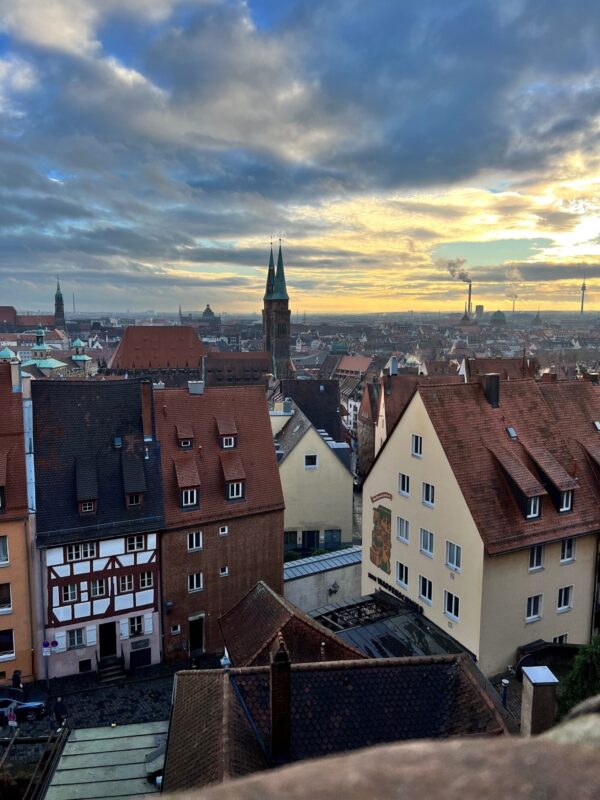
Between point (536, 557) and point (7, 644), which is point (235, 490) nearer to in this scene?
point (7, 644)

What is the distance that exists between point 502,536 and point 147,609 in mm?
16515

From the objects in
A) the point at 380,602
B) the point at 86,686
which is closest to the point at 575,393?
the point at 380,602

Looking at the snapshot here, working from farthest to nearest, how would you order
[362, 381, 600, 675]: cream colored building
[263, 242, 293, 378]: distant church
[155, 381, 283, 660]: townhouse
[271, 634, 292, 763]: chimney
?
[263, 242, 293, 378]: distant church
[155, 381, 283, 660]: townhouse
[362, 381, 600, 675]: cream colored building
[271, 634, 292, 763]: chimney

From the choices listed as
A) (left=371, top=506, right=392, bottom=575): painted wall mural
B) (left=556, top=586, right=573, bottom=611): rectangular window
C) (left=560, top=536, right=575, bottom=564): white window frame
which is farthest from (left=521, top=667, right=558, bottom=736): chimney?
(left=371, top=506, right=392, bottom=575): painted wall mural

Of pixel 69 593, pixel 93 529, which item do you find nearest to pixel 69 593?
pixel 69 593

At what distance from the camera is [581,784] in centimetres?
180

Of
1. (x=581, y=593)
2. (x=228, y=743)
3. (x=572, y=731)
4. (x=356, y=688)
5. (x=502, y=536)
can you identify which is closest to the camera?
(x=572, y=731)

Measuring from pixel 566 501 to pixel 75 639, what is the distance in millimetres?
21935

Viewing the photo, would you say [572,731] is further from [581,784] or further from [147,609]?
[147,609]

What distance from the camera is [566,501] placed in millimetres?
25000

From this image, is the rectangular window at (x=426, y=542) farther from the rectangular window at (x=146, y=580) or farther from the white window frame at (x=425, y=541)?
→ the rectangular window at (x=146, y=580)

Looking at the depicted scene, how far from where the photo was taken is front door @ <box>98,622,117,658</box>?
28750mm

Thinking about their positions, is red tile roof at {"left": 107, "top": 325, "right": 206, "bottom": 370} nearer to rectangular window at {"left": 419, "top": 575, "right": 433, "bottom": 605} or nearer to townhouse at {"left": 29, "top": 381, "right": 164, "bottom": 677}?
townhouse at {"left": 29, "top": 381, "right": 164, "bottom": 677}

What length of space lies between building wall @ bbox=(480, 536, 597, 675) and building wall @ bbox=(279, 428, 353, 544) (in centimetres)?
2027
